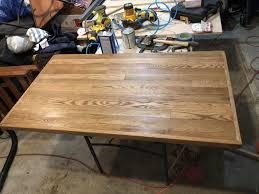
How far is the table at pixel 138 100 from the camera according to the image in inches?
40.9

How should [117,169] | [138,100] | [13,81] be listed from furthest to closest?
[13,81], [117,169], [138,100]

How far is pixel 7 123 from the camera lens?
124 centimetres

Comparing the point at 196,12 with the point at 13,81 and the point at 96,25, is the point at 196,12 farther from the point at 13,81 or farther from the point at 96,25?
the point at 13,81

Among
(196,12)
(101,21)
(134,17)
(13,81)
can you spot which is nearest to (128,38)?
(134,17)

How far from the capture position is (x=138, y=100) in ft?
4.00

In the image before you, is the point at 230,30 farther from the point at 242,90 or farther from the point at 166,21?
the point at 166,21

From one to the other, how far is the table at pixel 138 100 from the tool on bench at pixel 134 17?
1.66 ft

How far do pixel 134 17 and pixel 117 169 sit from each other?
4.17 feet

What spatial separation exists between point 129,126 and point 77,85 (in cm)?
48

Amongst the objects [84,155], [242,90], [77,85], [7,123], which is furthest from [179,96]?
[242,90]

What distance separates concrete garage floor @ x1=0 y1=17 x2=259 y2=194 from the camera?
5.57ft

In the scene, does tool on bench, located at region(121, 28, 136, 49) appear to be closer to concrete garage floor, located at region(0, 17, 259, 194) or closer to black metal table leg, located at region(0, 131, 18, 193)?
concrete garage floor, located at region(0, 17, 259, 194)

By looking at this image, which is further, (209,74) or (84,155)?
(84,155)

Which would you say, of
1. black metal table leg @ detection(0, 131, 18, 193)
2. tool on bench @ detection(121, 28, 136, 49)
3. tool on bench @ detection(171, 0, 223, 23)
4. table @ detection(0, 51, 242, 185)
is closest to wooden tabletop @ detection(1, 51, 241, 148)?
table @ detection(0, 51, 242, 185)
